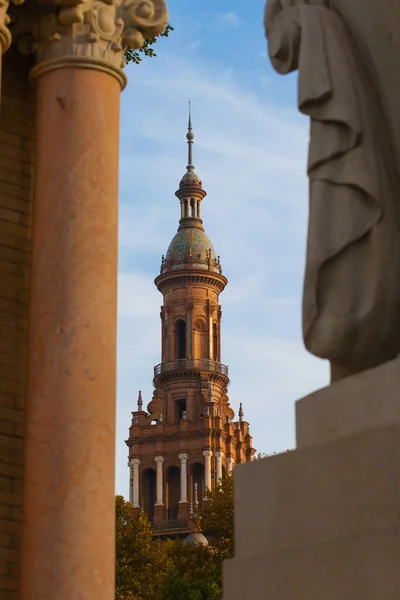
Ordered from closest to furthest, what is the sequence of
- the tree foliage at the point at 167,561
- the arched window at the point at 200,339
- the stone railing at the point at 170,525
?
the tree foliage at the point at 167,561, the stone railing at the point at 170,525, the arched window at the point at 200,339

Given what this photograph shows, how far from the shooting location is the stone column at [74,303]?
A: 10336 mm

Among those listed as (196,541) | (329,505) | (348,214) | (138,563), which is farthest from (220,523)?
(329,505)

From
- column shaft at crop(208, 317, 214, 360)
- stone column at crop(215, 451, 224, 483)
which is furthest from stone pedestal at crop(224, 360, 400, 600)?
column shaft at crop(208, 317, 214, 360)

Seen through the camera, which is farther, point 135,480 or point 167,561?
point 135,480

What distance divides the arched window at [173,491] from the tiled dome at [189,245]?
16216mm

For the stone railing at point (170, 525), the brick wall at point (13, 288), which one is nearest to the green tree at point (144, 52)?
the brick wall at point (13, 288)

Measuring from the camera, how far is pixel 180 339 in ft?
328

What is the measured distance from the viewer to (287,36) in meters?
3.81

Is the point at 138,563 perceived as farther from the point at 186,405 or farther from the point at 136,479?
the point at 186,405

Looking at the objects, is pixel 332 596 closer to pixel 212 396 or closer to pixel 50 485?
pixel 50 485

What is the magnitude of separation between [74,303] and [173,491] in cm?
8828

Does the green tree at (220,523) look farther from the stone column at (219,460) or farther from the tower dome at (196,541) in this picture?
the stone column at (219,460)

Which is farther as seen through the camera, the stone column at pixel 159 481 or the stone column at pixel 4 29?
the stone column at pixel 159 481

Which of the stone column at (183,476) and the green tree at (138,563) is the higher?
the stone column at (183,476)
